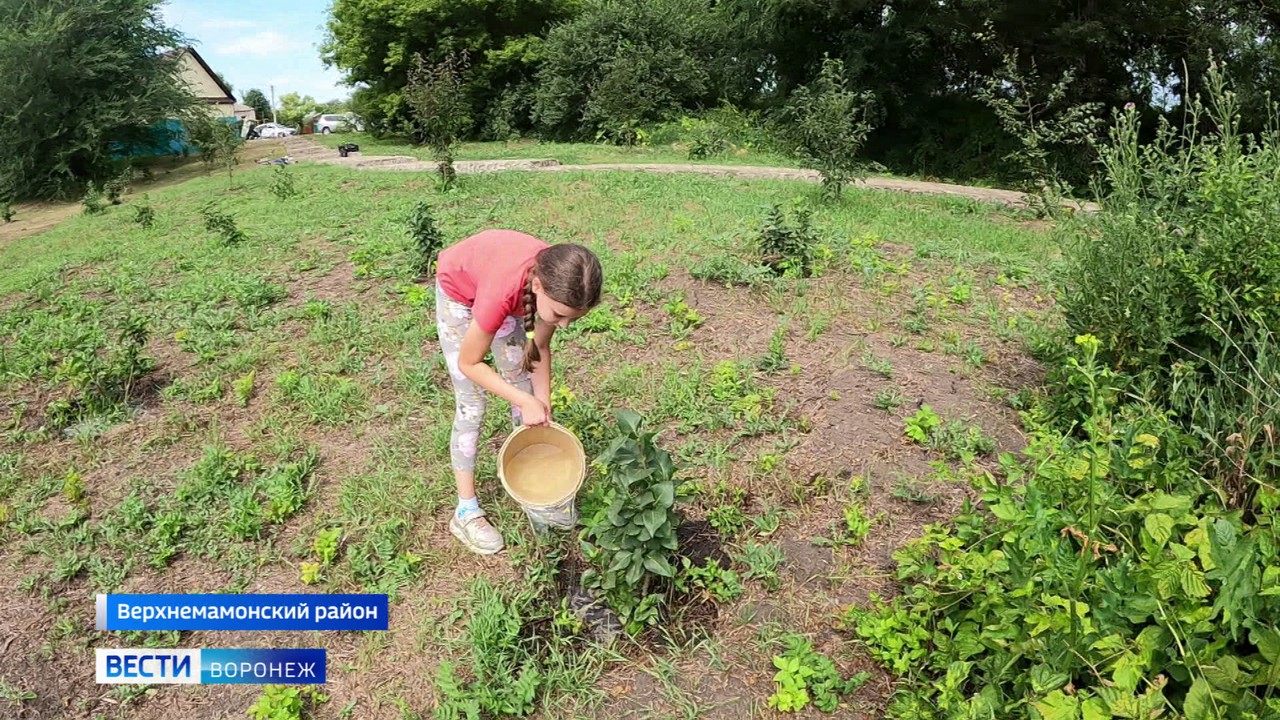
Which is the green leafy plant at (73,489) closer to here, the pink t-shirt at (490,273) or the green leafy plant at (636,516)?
the pink t-shirt at (490,273)

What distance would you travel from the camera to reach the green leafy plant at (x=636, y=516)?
6.99ft

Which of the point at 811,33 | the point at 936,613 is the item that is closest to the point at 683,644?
the point at 936,613

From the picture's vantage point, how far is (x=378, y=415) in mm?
3730

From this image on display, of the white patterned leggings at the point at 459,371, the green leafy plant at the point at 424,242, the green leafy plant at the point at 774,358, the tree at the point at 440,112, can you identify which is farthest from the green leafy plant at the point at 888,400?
the tree at the point at 440,112

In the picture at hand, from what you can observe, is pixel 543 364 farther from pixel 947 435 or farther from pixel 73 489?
pixel 73 489

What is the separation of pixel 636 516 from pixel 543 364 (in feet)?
2.32

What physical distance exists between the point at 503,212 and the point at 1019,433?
5.61m

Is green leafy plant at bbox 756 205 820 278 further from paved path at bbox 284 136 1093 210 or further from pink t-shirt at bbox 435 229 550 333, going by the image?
paved path at bbox 284 136 1093 210

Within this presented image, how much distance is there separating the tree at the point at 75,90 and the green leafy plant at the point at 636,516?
19.7 m

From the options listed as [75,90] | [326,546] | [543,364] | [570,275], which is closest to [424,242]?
[326,546]

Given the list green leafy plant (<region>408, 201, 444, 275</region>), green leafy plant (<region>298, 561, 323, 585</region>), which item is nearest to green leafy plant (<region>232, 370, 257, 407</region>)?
green leafy plant (<region>298, 561, 323, 585</region>)

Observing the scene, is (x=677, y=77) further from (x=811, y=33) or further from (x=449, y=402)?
(x=449, y=402)

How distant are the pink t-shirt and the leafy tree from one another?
16749 millimetres

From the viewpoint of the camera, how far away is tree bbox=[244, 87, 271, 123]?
57812 mm
